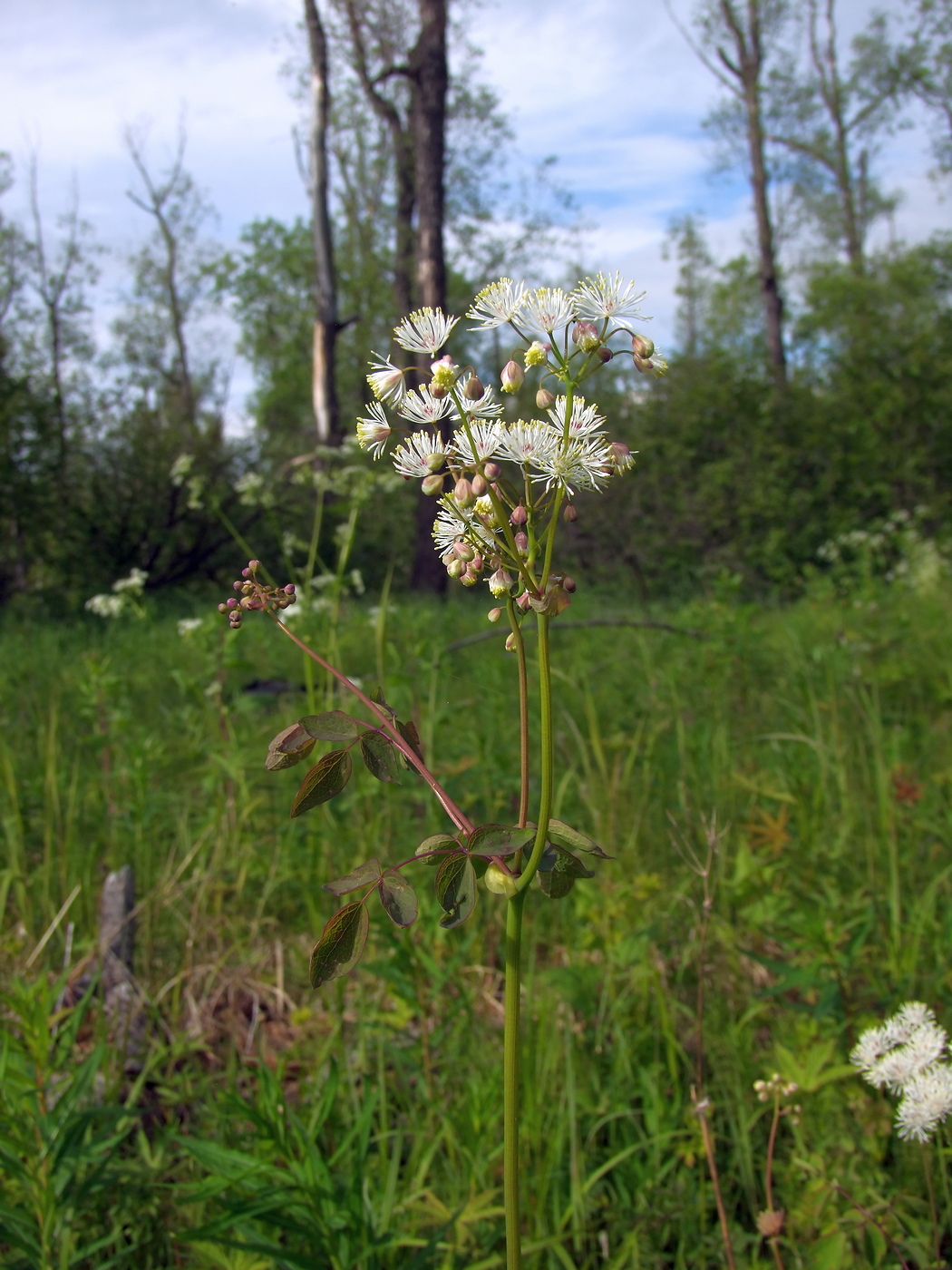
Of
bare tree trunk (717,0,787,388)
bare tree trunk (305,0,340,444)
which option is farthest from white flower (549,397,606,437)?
bare tree trunk (717,0,787,388)

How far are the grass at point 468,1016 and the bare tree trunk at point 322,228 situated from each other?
20.4 ft

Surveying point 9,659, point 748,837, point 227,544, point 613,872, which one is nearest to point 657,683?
point 748,837

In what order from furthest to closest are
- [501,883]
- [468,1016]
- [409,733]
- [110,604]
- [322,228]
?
[322,228] < [110,604] < [468,1016] < [409,733] < [501,883]

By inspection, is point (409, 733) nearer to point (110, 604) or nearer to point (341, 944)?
point (341, 944)

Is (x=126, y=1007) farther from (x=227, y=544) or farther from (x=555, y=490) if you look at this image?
(x=227, y=544)

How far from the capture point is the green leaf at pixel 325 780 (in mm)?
730

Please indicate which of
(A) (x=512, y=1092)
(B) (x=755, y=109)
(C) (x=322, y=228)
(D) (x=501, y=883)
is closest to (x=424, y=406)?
(D) (x=501, y=883)

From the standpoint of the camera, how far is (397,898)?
2.35 feet

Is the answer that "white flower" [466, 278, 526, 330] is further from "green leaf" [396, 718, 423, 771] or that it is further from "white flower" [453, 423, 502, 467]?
"green leaf" [396, 718, 423, 771]

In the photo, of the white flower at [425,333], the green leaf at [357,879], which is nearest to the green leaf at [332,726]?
the green leaf at [357,879]

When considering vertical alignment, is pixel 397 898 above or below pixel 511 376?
below

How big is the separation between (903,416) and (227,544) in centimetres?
861

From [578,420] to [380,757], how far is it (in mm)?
326

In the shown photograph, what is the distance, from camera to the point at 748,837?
2137 millimetres
